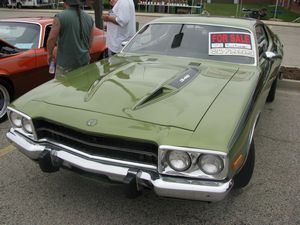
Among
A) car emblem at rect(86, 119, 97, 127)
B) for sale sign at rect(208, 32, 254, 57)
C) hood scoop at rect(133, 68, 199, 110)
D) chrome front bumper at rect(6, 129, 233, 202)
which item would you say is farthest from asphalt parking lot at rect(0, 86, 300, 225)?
for sale sign at rect(208, 32, 254, 57)

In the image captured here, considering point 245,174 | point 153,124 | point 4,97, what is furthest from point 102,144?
point 4,97

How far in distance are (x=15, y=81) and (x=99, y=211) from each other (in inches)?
108

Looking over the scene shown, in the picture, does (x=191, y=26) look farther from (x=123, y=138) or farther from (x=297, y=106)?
(x=297, y=106)

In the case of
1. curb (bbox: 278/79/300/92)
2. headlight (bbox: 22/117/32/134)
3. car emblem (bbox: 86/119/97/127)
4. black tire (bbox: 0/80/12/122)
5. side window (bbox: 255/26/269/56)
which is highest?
side window (bbox: 255/26/269/56)

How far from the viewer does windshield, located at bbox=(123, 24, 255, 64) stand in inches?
151

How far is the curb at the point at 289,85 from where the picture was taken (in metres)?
6.73

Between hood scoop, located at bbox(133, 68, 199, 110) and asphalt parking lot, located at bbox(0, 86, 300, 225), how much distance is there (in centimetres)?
70

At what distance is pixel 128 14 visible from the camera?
545 cm

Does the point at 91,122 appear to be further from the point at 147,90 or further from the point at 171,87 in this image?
the point at 171,87

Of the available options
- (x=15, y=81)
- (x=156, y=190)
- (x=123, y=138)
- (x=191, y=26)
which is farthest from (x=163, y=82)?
(x=15, y=81)

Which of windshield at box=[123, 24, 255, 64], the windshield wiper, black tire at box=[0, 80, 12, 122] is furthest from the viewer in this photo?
black tire at box=[0, 80, 12, 122]

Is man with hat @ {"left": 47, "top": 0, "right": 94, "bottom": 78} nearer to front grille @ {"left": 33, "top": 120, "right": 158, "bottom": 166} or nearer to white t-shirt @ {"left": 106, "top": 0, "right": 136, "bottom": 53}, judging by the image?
white t-shirt @ {"left": 106, "top": 0, "right": 136, "bottom": 53}

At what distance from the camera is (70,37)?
431cm

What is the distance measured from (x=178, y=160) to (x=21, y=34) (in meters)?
4.16
